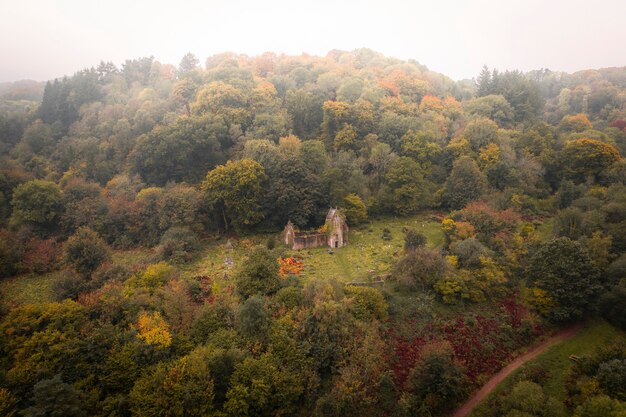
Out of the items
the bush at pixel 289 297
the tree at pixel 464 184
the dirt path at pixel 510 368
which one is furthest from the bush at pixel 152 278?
the tree at pixel 464 184

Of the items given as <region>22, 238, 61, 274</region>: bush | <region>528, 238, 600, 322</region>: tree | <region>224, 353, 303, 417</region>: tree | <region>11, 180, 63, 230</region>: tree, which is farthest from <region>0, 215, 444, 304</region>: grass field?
<region>224, 353, 303, 417</region>: tree

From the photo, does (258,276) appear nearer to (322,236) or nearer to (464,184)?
(322,236)

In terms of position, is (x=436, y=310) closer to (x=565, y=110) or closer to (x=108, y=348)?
(x=108, y=348)

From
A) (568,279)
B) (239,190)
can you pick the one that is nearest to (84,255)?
(239,190)

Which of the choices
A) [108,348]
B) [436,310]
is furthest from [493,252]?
[108,348]

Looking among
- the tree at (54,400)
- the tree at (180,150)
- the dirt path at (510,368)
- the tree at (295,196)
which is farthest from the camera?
the tree at (180,150)

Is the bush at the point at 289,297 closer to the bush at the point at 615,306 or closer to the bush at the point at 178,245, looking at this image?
the bush at the point at 178,245

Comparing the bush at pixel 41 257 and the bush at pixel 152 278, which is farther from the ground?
the bush at pixel 152 278
